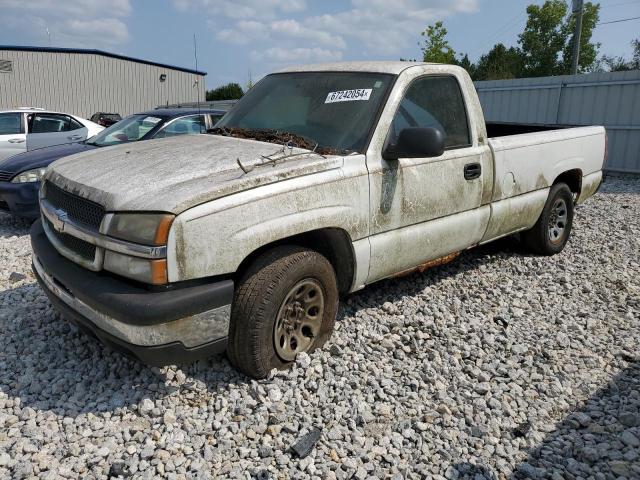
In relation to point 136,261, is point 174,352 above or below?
below

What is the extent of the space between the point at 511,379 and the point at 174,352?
2.12m

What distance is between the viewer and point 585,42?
4884 centimetres

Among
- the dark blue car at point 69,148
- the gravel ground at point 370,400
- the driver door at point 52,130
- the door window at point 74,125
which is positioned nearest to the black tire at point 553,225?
the gravel ground at point 370,400

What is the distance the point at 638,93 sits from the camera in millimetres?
12062

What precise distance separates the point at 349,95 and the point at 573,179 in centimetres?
343

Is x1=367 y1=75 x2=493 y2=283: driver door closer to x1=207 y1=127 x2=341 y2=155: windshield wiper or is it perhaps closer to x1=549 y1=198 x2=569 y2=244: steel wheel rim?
x1=207 y1=127 x2=341 y2=155: windshield wiper

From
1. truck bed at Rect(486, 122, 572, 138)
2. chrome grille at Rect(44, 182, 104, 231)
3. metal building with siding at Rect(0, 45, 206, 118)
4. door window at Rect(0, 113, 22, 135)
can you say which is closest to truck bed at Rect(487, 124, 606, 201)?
truck bed at Rect(486, 122, 572, 138)

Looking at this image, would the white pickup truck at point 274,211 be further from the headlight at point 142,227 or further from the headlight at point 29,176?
the headlight at point 29,176

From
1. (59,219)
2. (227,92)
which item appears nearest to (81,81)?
(227,92)

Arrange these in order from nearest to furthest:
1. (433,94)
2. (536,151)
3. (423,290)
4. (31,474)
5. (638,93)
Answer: (31,474) < (433,94) < (423,290) < (536,151) < (638,93)

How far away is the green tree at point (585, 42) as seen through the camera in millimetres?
47312

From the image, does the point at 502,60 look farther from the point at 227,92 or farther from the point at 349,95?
the point at 349,95

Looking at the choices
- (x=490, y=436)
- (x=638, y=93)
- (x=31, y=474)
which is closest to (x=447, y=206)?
(x=490, y=436)

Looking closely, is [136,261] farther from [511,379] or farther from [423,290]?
[423,290]
